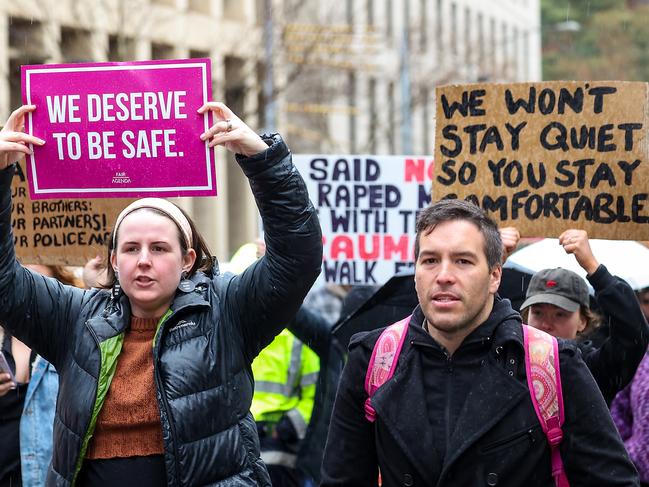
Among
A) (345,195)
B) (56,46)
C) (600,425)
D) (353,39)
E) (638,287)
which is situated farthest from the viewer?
(353,39)

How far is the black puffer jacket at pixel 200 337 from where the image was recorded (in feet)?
12.9

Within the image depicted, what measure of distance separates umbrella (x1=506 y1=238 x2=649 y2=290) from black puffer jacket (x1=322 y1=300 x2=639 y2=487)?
2447 mm

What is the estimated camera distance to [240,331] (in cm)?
415

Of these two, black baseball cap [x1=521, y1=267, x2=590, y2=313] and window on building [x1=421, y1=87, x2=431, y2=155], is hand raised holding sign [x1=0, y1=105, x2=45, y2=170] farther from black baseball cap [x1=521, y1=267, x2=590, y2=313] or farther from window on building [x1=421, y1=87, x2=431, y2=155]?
window on building [x1=421, y1=87, x2=431, y2=155]

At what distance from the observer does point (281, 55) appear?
26.1 m

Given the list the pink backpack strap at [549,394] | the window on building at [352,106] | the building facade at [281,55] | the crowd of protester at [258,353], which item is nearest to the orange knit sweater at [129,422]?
the crowd of protester at [258,353]

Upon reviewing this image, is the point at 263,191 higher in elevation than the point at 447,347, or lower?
higher

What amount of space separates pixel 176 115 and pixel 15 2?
60.4ft

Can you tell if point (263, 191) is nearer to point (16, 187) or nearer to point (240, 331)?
point (240, 331)

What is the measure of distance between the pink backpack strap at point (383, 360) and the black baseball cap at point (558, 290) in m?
1.61

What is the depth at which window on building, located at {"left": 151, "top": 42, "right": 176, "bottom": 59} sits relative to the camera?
2881 centimetres

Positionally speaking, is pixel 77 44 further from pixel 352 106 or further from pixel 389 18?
pixel 389 18

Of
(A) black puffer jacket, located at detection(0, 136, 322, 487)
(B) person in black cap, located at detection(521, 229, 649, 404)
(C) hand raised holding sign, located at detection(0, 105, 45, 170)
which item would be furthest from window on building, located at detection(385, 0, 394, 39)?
(A) black puffer jacket, located at detection(0, 136, 322, 487)

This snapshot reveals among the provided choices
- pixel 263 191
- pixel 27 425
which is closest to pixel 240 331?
pixel 263 191
